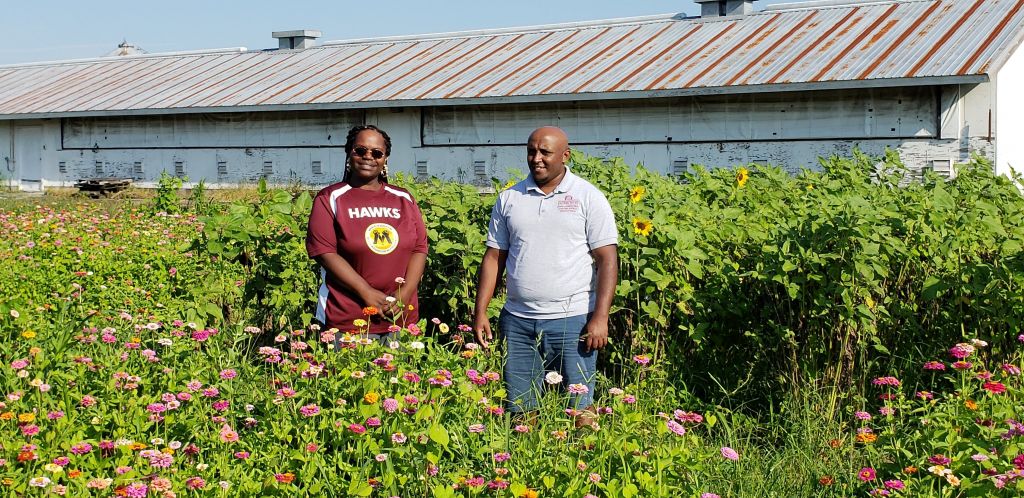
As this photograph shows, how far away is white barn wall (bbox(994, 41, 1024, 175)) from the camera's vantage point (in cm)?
1557

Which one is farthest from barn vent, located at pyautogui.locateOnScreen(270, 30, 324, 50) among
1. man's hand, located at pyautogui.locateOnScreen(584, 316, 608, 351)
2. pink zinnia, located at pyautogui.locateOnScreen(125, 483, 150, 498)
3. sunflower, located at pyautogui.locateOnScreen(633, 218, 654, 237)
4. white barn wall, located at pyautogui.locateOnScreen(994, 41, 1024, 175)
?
pink zinnia, located at pyautogui.locateOnScreen(125, 483, 150, 498)

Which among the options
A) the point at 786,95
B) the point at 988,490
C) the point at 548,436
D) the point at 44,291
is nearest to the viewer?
the point at 988,490

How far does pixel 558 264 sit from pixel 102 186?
21349 mm

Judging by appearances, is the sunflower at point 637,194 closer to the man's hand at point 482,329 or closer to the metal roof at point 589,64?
the man's hand at point 482,329

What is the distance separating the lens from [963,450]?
357cm

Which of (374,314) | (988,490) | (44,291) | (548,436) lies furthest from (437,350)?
(44,291)

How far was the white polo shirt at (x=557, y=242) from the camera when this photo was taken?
4527 millimetres

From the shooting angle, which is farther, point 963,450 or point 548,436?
point 548,436

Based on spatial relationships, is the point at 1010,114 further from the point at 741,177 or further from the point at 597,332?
the point at 597,332

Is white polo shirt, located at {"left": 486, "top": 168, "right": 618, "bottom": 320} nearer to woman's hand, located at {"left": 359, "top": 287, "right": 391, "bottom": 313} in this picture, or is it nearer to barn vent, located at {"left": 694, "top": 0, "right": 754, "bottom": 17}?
woman's hand, located at {"left": 359, "top": 287, "right": 391, "bottom": 313}

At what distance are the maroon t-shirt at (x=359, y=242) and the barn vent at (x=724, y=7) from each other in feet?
57.8

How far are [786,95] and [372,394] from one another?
14289 mm

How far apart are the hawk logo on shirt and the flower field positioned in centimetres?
47

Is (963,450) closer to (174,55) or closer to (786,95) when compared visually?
(786,95)
